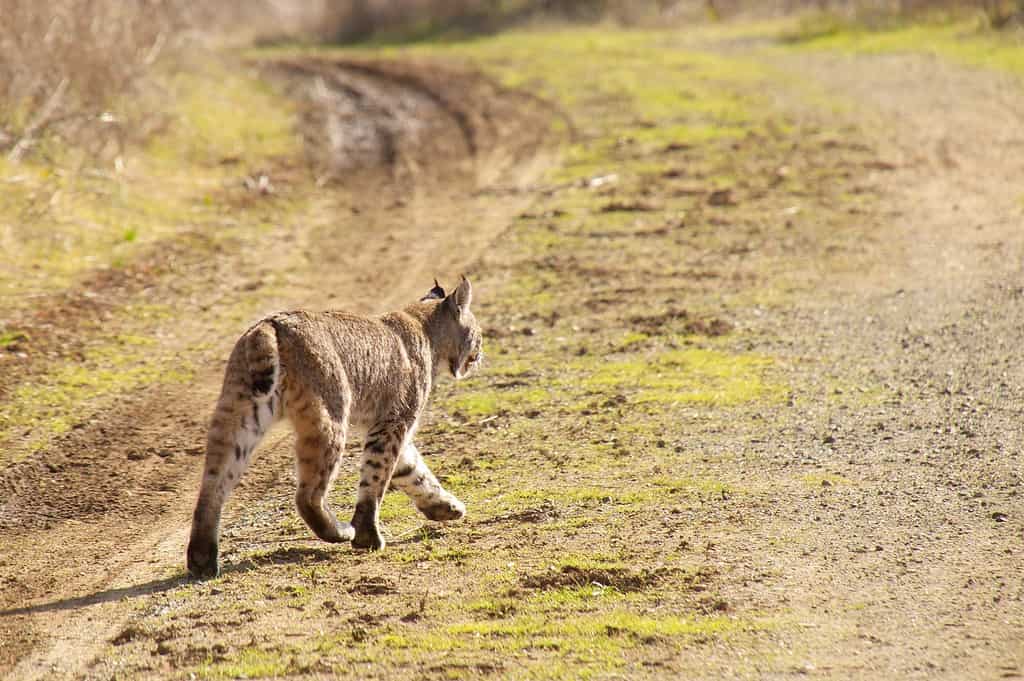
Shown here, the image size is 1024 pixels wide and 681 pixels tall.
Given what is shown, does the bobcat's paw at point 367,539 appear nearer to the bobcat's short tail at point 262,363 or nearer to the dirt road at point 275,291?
the dirt road at point 275,291

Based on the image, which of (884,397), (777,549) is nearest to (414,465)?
(777,549)

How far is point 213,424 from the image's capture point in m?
7.46

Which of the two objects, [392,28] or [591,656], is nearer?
[591,656]

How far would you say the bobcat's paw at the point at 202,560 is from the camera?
7609mm

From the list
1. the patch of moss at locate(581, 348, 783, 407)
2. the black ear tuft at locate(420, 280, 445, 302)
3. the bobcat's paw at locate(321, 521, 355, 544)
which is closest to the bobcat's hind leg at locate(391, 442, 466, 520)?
the bobcat's paw at locate(321, 521, 355, 544)

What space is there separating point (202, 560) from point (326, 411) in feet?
3.36

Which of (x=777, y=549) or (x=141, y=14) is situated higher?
(x=141, y=14)

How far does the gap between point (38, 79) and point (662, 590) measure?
1332 centimetres

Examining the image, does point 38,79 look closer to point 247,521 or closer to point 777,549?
point 247,521

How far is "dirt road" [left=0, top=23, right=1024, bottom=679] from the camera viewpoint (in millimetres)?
6812

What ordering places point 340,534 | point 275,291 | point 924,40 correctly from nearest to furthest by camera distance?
1. point 340,534
2. point 275,291
3. point 924,40

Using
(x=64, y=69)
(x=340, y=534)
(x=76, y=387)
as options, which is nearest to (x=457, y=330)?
(x=340, y=534)

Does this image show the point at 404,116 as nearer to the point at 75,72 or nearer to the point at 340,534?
the point at 75,72

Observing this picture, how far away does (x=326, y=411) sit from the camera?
768cm
